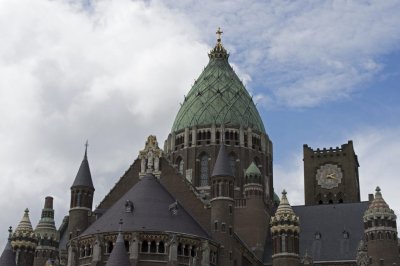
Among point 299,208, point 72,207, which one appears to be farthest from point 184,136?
point 72,207

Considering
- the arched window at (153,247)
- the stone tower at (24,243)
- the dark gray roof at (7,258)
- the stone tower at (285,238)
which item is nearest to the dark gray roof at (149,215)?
the arched window at (153,247)

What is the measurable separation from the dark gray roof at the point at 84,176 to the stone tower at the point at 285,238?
19973 millimetres

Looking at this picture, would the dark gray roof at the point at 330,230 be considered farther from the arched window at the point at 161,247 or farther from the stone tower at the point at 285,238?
the arched window at the point at 161,247

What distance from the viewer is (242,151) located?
316 ft

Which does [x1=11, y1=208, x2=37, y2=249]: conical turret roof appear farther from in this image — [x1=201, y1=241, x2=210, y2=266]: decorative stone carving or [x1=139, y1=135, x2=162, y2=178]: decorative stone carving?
[x1=201, y1=241, x2=210, y2=266]: decorative stone carving

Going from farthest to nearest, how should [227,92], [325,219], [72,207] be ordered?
[227,92] → [325,219] → [72,207]

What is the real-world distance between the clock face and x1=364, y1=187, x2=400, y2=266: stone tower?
2638 centimetres

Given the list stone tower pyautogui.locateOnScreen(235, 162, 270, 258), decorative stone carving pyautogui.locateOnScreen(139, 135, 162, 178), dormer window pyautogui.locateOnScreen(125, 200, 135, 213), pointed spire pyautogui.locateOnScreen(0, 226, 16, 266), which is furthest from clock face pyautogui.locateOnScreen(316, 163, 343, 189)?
pointed spire pyautogui.locateOnScreen(0, 226, 16, 266)

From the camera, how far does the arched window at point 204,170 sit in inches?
3767

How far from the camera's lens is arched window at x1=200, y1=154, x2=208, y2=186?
9569 centimetres

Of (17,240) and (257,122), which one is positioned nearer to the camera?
(17,240)

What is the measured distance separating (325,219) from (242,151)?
14.0 metres

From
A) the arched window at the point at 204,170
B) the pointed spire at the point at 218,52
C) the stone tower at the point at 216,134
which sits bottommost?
the arched window at the point at 204,170

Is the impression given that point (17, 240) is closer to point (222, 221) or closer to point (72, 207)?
point (72, 207)
